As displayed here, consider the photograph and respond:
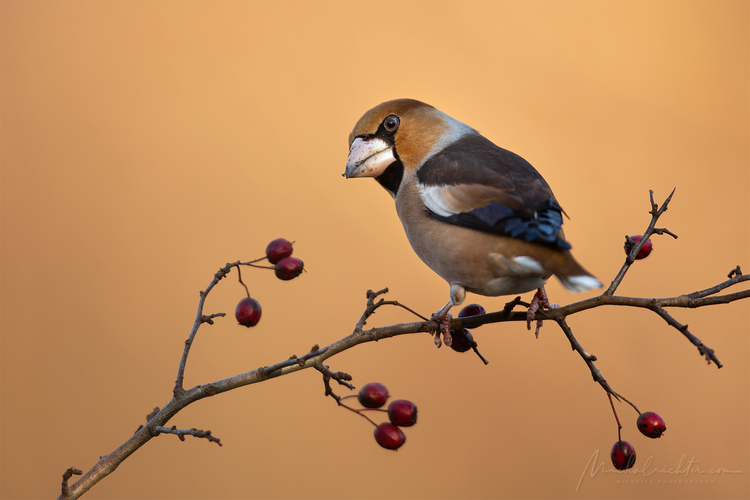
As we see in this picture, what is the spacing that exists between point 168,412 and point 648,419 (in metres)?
0.92

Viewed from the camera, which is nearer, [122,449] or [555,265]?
[122,449]

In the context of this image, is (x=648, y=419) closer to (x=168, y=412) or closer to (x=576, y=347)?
(x=576, y=347)

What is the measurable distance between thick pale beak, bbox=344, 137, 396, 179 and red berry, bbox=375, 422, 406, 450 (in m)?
0.67

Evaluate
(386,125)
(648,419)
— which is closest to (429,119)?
(386,125)

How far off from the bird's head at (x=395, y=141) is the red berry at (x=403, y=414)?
2.09 feet

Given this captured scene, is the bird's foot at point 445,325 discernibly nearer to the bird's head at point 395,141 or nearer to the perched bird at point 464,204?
the perched bird at point 464,204

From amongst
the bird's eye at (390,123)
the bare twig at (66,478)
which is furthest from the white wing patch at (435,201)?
the bare twig at (66,478)

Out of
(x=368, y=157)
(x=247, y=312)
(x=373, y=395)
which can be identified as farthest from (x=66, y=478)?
(x=368, y=157)

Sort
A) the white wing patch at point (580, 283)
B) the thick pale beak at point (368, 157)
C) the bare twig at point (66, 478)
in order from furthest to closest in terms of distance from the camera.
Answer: the thick pale beak at point (368, 157) → the white wing patch at point (580, 283) → the bare twig at point (66, 478)

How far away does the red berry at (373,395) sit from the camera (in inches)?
45.1

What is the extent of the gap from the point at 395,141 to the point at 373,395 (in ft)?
2.42

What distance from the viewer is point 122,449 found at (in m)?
0.99

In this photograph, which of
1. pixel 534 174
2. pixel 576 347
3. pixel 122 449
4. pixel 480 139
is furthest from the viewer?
pixel 480 139

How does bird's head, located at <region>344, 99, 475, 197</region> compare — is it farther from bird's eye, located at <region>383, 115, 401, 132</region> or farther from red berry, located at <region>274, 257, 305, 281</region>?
red berry, located at <region>274, 257, 305, 281</region>
